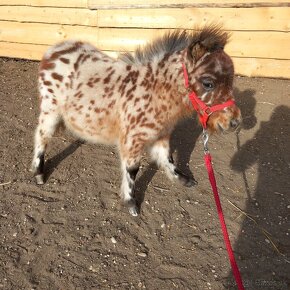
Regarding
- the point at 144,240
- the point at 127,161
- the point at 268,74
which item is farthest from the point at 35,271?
the point at 268,74

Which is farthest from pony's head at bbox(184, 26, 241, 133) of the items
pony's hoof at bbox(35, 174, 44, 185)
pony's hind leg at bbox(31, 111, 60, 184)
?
pony's hoof at bbox(35, 174, 44, 185)

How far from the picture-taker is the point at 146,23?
253 inches

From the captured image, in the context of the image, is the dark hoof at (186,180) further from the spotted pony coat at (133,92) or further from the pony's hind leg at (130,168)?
the pony's hind leg at (130,168)

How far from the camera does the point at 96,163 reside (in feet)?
15.1

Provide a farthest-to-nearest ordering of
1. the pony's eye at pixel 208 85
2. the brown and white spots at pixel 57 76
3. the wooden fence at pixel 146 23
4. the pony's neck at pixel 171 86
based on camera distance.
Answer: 1. the wooden fence at pixel 146 23
2. the brown and white spots at pixel 57 76
3. the pony's neck at pixel 171 86
4. the pony's eye at pixel 208 85

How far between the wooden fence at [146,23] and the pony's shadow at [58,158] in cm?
257

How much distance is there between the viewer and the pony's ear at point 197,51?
3246 mm

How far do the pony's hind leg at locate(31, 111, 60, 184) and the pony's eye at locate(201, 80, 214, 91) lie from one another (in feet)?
5.92

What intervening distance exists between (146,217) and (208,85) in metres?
1.58

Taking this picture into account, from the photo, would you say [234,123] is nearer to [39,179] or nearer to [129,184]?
[129,184]

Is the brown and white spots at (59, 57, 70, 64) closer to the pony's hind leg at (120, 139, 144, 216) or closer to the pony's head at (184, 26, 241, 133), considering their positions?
the pony's hind leg at (120, 139, 144, 216)

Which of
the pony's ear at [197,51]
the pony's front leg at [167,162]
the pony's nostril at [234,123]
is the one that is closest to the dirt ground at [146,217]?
the pony's front leg at [167,162]

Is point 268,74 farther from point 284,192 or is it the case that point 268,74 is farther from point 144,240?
point 144,240

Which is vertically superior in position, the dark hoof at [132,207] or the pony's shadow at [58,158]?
the dark hoof at [132,207]
